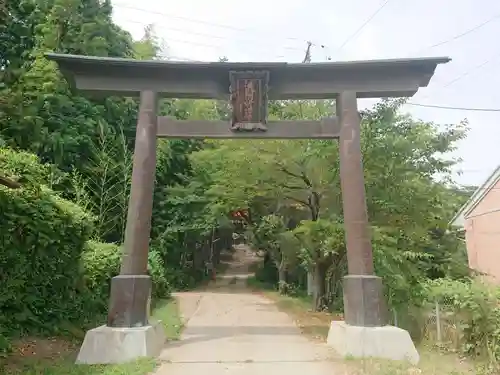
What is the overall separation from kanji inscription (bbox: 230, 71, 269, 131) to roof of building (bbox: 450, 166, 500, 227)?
41.7 feet

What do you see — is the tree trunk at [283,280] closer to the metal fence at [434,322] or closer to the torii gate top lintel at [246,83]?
the metal fence at [434,322]

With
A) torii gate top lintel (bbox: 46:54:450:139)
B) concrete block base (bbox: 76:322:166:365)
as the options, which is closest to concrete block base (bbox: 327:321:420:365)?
concrete block base (bbox: 76:322:166:365)

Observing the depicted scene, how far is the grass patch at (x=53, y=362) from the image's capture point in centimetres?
612

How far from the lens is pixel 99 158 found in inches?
604

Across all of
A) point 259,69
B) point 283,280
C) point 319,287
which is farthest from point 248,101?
point 283,280

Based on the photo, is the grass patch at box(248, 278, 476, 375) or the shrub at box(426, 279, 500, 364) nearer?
the grass patch at box(248, 278, 476, 375)

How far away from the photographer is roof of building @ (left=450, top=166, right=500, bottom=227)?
19.4 meters

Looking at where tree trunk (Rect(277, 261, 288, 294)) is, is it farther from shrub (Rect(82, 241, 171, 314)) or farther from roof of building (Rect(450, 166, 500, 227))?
shrub (Rect(82, 241, 171, 314))

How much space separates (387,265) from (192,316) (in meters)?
6.48

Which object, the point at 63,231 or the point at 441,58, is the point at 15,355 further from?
the point at 441,58

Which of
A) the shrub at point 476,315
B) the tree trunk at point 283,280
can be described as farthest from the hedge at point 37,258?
the tree trunk at point 283,280

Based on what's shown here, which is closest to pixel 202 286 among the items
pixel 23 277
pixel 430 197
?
pixel 430 197

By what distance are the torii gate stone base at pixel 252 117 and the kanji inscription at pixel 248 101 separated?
0.02m

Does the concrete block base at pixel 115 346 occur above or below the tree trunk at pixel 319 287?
below
